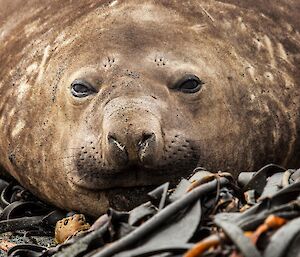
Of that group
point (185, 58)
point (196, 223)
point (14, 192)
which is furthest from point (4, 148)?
point (196, 223)

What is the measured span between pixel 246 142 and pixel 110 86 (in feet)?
2.57

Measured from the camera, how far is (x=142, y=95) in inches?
189

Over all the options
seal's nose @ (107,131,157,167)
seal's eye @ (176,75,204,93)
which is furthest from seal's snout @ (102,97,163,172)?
seal's eye @ (176,75,204,93)

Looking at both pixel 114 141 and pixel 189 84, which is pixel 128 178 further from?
pixel 189 84

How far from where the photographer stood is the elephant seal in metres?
4.73

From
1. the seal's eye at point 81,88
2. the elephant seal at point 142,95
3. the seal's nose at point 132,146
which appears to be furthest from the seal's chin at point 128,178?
the seal's eye at point 81,88

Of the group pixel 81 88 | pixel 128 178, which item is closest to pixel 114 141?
pixel 128 178

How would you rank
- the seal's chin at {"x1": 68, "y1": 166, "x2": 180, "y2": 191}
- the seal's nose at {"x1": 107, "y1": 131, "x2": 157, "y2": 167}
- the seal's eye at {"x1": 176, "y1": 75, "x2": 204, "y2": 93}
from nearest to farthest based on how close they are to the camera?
1. the seal's nose at {"x1": 107, "y1": 131, "x2": 157, "y2": 167}
2. the seal's chin at {"x1": 68, "y1": 166, "x2": 180, "y2": 191}
3. the seal's eye at {"x1": 176, "y1": 75, "x2": 204, "y2": 93}

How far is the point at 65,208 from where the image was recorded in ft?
17.6

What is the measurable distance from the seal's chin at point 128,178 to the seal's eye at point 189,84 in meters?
0.50

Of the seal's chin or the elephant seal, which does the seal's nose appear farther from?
the seal's chin

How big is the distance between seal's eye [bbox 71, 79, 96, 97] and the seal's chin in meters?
0.43

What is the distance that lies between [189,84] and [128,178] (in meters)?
0.64

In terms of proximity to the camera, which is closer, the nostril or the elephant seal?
the nostril
